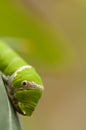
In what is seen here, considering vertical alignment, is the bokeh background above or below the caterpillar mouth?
below

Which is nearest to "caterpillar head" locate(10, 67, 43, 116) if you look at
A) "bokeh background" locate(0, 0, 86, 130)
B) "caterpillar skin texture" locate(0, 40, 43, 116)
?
"caterpillar skin texture" locate(0, 40, 43, 116)

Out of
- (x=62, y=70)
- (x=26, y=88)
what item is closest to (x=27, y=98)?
(x=26, y=88)

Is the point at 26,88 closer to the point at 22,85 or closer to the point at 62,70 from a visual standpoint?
the point at 22,85

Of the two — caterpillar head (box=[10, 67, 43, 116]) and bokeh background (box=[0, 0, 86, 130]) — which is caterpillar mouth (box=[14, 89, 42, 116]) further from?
bokeh background (box=[0, 0, 86, 130])

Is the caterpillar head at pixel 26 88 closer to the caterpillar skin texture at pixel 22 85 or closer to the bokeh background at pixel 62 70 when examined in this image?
the caterpillar skin texture at pixel 22 85

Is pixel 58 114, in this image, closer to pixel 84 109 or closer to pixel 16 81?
pixel 84 109

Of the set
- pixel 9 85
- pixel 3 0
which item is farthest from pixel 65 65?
pixel 9 85

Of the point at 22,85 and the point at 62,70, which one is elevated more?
the point at 22,85

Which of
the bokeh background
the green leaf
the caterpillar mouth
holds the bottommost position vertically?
the bokeh background
